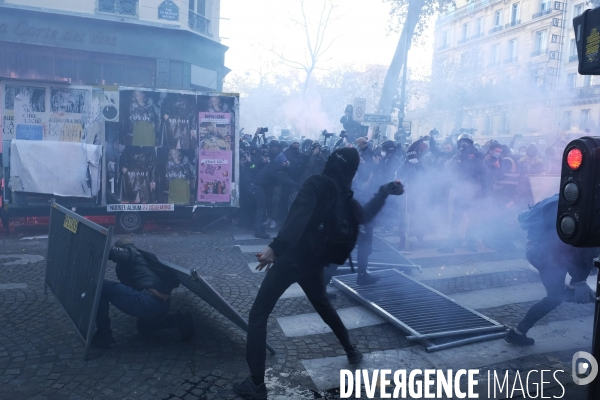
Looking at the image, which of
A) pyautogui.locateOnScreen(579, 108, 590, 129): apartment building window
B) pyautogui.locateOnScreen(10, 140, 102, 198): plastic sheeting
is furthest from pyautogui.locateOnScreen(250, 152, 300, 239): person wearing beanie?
pyautogui.locateOnScreen(579, 108, 590, 129): apartment building window

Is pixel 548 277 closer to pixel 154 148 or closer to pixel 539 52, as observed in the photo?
pixel 154 148

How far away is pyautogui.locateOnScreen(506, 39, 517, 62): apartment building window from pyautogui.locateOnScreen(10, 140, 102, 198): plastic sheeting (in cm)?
4551

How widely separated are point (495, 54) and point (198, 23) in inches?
1517

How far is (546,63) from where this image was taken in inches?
1671

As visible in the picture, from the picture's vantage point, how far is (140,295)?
445 cm

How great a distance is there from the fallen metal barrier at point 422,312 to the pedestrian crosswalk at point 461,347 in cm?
12

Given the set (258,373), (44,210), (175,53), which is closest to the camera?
(258,373)

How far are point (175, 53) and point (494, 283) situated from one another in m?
15.1

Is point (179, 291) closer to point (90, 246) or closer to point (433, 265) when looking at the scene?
point (90, 246)

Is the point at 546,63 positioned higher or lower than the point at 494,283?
higher

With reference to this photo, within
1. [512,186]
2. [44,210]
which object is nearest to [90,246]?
[44,210]

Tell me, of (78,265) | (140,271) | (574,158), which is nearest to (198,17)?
(78,265)

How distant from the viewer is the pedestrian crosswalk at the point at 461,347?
174 inches

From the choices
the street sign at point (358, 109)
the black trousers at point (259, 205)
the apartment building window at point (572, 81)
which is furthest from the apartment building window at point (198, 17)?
the apartment building window at point (572, 81)
